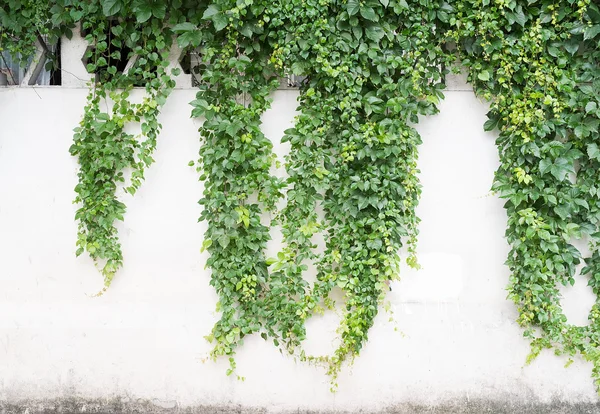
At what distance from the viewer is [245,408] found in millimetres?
3289

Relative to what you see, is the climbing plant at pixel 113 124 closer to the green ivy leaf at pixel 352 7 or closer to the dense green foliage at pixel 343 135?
the dense green foliage at pixel 343 135

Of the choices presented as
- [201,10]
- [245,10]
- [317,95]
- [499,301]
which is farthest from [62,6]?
[499,301]

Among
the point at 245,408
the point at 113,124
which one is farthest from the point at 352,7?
the point at 245,408

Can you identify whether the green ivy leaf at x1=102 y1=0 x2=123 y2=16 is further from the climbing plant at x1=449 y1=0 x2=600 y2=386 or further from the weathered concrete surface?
the weathered concrete surface

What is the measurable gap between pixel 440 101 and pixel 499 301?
126cm

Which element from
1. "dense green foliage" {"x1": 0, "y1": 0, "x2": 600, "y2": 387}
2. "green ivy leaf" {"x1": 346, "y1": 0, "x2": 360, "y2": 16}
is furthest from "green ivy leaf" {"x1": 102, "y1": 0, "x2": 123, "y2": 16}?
"green ivy leaf" {"x1": 346, "y1": 0, "x2": 360, "y2": 16}

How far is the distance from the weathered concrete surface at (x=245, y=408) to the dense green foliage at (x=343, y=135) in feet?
1.17

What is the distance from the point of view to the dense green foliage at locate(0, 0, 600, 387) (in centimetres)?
303

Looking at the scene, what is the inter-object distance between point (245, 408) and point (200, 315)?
624 mm

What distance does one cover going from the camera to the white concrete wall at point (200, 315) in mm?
3266

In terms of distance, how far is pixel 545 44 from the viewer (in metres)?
3.06

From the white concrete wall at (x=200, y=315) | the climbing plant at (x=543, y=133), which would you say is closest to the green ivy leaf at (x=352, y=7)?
the climbing plant at (x=543, y=133)

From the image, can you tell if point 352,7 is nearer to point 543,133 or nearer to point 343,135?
point 343,135

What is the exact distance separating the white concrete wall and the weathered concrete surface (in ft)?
0.09
